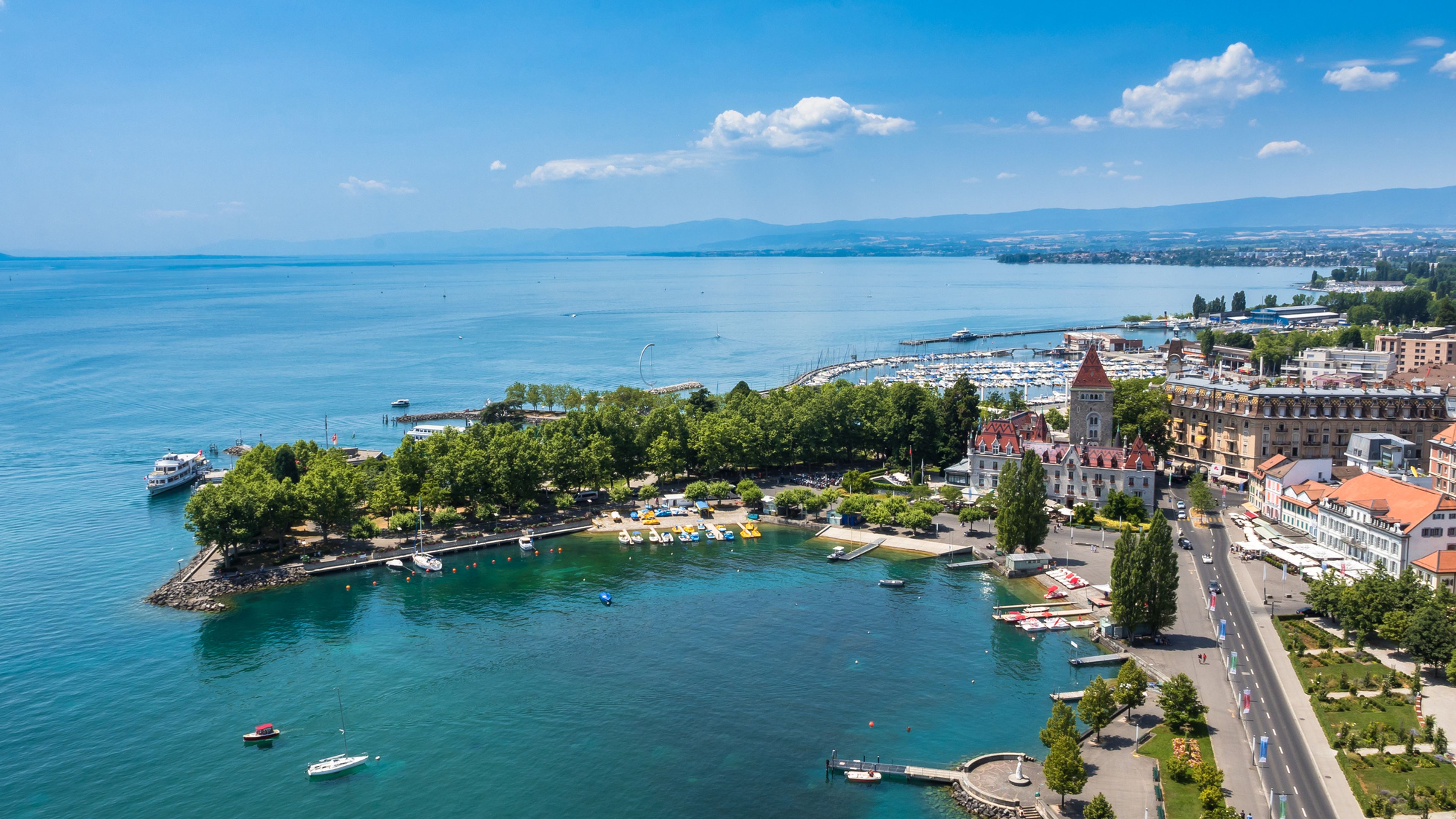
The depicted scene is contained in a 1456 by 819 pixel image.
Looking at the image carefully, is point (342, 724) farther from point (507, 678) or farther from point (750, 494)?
point (750, 494)

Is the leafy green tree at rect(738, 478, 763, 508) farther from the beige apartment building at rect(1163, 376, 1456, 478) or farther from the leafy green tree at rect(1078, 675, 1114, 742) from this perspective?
the beige apartment building at rect(1163, 376, 1456, 478)

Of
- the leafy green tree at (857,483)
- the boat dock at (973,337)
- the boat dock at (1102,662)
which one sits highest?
the boat dock at (973,337)

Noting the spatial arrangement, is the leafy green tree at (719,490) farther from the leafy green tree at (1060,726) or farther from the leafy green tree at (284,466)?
the leafy green tree at (1060,726)

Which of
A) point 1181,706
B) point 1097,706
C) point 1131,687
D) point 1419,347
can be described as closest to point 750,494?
point 1131,687

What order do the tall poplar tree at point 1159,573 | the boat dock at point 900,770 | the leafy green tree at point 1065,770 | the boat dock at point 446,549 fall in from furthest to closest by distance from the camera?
the boat dock at point 446,549
the tall poplar tree at point 1159,573
the boat dock at point 900,770
the leafy green tree at point 1065,770

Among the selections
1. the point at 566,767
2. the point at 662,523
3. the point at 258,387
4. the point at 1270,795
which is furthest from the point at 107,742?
the point at 258,387

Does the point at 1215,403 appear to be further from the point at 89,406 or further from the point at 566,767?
the point at 89,406

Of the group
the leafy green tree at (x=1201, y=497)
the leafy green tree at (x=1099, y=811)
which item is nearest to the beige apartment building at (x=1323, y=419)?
the leafy green tree at (x=1201, y=497)

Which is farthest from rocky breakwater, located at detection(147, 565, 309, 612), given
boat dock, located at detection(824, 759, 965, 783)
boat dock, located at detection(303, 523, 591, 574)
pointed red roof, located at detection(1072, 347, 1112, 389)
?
pointed red roof, located at detection(1072, 347, 1112, 389)
